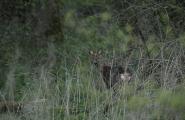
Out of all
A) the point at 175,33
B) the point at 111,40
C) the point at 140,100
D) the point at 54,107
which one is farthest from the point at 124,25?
the point at 140,100

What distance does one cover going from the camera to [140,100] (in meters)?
4.85

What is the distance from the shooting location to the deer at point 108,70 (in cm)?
648

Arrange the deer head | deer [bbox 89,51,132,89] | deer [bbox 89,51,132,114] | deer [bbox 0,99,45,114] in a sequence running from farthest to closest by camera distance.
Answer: the deer head → deer [bbox 89,51,132,89] → deer [bbox 89,51,132,114] → deer [bbox 0,99,45,114]

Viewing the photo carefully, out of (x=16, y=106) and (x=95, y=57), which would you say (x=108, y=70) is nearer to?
(x=95, y=57)

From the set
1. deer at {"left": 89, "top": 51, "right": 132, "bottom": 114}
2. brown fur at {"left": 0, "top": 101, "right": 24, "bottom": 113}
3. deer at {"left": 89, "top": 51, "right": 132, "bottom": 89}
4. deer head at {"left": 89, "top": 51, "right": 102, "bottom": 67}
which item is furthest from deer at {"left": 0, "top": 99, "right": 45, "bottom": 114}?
deer head at {"left": 89, "top": 51, "right": 102, "bottom": 67}

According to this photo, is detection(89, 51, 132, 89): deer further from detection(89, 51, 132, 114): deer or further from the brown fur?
the brown fur

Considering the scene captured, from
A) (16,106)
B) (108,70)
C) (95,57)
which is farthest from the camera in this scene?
(95,57)

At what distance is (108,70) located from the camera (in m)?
7.15

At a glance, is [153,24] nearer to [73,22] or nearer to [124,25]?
[124,25]

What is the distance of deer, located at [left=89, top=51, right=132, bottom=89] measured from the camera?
648 centimetres

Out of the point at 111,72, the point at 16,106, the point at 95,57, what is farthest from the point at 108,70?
the point at 16,106

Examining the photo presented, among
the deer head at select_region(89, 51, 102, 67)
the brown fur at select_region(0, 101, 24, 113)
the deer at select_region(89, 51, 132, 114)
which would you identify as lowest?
the brown fur at select_region(0, 101, 24, 113)

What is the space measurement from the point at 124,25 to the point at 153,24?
0.41 meters

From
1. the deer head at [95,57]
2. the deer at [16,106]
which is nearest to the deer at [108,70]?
the deer head at [95,57]
